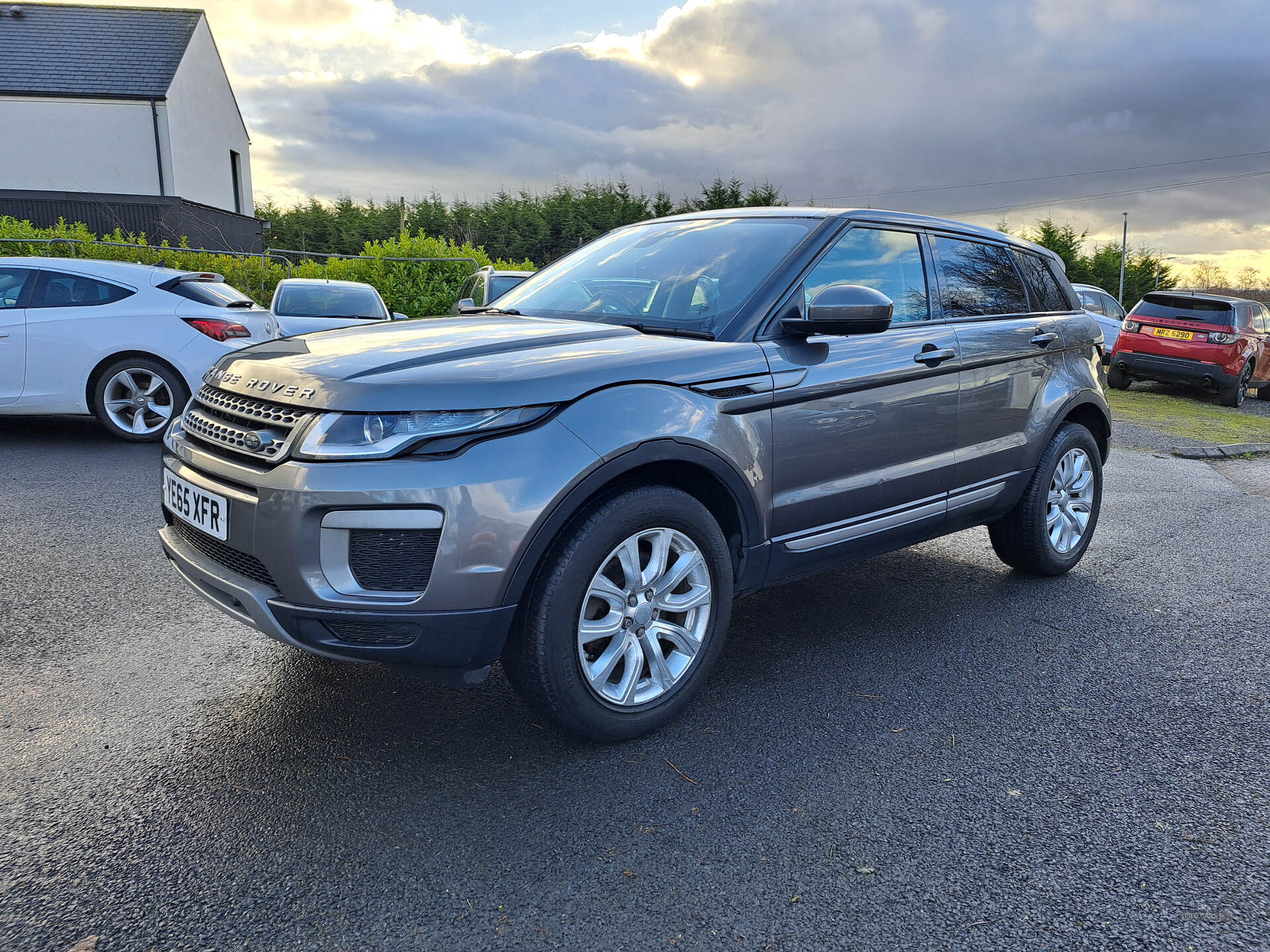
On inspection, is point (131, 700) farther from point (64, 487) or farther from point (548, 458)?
point (64, 487)

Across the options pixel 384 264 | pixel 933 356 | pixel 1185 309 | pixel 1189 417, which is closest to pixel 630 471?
pixel 933 356

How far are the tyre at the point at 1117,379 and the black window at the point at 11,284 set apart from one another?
1718 centimetres

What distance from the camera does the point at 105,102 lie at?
28.4 m

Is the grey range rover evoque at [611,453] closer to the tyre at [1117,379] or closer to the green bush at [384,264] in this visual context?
the green bush at [384,264]

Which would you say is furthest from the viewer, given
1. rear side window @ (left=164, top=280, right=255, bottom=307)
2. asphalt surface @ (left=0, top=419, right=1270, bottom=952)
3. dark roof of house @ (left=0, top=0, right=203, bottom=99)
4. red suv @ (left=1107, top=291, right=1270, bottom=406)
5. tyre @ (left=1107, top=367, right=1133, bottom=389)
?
dark roof of house @ (left=0, top=0, right=203, bottom=99)

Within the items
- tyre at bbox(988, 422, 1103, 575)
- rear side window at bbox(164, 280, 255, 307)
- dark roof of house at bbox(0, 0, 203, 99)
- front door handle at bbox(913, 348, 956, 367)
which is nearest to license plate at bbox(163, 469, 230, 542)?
front door handle at bbox(913, 348, 956, 367)

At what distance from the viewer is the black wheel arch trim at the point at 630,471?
8.66ft

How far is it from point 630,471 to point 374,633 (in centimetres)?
91

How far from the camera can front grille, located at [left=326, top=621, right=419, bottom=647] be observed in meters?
2.56

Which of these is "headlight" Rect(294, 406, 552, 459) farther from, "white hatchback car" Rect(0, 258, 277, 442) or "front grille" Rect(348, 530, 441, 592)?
"white hatchback car" Rect(0, 258, 277, 442)

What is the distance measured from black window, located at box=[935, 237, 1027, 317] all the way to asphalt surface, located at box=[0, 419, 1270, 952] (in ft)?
4.89

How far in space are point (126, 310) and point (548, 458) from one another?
22.9 ft

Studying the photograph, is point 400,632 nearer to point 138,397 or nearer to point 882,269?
point 882,269

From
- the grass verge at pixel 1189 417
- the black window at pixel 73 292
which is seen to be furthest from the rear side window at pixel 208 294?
the grass verge at pixel 1189 417
